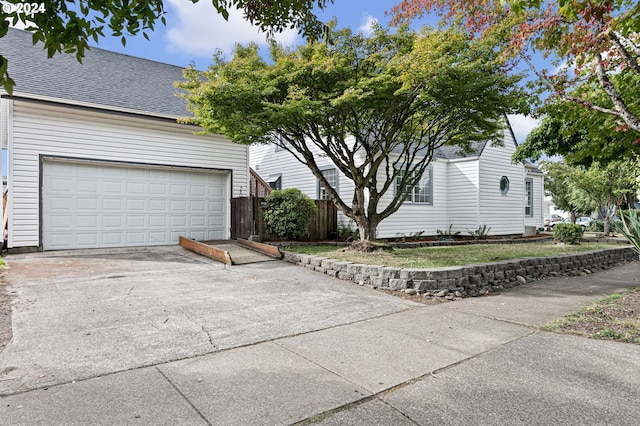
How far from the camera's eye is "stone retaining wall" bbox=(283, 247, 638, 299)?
6285 millimetres

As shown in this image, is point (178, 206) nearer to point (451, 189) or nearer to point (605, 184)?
point (451, 189)

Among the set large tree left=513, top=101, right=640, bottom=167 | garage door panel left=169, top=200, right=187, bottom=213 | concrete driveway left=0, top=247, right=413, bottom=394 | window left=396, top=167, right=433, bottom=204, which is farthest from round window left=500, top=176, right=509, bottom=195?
garage door panel left=169, top=200, right=187, bottom=213

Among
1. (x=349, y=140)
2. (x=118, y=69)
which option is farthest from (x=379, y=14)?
(x=118, y=69)

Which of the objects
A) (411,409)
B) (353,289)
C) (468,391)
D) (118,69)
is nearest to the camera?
(411,409)

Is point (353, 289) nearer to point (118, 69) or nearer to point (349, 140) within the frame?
point (349, 140)

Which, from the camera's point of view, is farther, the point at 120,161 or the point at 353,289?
the point at 120,161

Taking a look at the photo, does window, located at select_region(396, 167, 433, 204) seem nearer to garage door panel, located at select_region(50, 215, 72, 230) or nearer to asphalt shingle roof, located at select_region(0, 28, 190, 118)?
asphalt shingle roof, located at select_region(0, 28, 190, 118)

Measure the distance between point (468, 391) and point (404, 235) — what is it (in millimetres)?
11574

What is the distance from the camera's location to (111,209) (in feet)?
34.6

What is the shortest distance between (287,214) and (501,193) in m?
10.6

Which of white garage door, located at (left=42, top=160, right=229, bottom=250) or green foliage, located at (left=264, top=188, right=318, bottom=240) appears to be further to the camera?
green foliage, located at (left=264, top=188, right=318, bottom=240)

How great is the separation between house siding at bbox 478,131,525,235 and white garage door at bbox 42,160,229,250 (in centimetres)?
1028

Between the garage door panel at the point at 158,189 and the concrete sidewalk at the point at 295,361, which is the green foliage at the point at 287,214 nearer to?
the garage door panel at the point at 158,189

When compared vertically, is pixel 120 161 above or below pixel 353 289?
above
